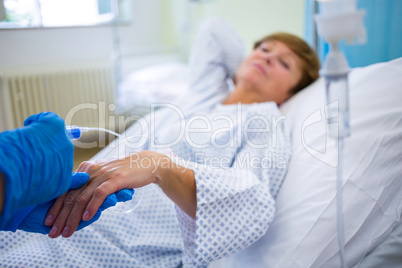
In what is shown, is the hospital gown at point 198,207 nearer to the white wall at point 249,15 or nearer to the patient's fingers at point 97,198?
the patient's fingers at point 97,198

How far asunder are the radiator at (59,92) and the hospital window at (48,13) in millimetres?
202

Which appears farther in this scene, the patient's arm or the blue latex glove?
the patient's arm

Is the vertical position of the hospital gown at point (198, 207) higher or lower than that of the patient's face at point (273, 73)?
lower

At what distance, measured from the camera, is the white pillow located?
74 centimetres

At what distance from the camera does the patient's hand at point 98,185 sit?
60 centimetres

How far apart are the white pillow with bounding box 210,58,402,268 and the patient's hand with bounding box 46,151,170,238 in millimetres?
341

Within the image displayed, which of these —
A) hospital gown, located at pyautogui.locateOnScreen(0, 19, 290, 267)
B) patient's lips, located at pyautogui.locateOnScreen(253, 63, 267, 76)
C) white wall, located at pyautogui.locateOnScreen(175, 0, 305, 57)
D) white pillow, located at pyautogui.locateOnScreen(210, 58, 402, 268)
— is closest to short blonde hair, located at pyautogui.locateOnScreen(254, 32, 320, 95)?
patient's lips, located at pyautogui.locateOnScreen(253, 63, 267, 76)

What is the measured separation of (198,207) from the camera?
0.76 m

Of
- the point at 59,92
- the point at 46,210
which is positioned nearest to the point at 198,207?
the point at 46,210

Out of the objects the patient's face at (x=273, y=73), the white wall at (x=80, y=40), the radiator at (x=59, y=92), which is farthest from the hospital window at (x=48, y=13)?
the patient's face at (x=273, y=73)

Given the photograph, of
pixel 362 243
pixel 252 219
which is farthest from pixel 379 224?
pixel 252 219

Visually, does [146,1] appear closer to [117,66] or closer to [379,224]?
[117,66]

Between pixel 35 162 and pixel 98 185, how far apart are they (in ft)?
0.55

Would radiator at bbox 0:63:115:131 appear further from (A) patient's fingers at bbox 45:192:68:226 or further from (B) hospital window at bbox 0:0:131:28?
(A) patient's fingers at bbox 45:192:68:226
